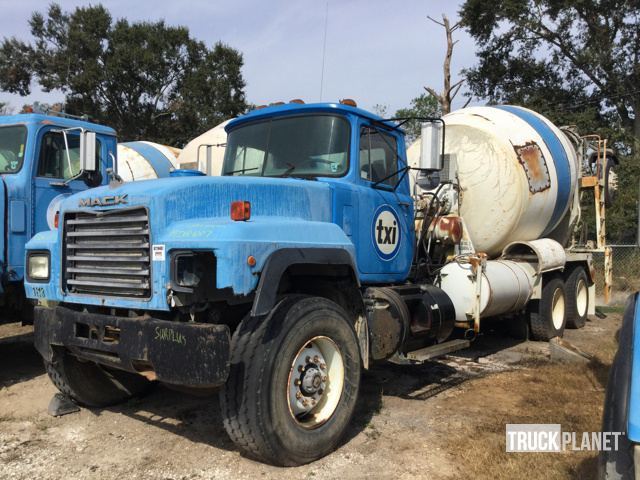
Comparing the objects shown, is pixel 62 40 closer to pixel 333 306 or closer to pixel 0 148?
pixel 0 148

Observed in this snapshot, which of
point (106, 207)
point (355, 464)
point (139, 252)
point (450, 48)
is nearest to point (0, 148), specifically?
point (106, 207)

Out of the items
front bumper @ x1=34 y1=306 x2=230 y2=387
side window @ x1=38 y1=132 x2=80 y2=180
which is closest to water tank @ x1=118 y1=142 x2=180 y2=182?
side window @ x1=38 y1=132 x2=80 y2=180

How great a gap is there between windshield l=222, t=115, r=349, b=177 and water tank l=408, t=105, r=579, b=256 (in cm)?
294

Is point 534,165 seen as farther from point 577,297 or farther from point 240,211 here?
point 240,211

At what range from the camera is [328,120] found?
198 inches

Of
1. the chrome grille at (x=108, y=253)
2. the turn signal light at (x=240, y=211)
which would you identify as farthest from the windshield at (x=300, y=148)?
the chrome grille at (x=108, y=253)

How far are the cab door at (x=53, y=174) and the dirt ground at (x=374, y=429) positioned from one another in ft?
6.12

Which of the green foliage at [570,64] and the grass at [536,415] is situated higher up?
the green foliage at [570,64]

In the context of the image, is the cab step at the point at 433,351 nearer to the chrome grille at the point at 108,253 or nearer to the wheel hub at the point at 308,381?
the wheel hub at the point at 308,381

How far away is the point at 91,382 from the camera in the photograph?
504cm

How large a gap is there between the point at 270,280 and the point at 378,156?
2.25 meters

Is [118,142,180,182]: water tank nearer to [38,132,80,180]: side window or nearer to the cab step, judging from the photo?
[38,132,80,180]: side window

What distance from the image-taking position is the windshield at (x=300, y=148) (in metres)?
4.95

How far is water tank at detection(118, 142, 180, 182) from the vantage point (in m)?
9.38
